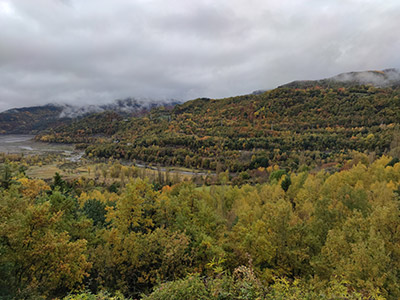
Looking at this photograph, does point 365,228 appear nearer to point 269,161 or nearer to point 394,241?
point 394,241

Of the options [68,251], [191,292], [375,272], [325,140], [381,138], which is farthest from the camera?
[325,140]

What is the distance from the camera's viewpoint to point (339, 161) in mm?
133750

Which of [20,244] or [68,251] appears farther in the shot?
[68,251]

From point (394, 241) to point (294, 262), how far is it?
10669 mm

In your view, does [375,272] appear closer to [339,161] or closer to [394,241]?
[394,241]

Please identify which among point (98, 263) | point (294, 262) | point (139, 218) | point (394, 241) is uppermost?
point (139, 218)

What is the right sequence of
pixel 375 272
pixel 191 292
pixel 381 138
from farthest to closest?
pixel 381 138 → pixel 375 272 → pixel 191 292

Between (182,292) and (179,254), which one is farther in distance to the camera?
(179,254)

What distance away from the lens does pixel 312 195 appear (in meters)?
57.5

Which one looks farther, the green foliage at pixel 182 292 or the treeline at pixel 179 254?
the treeline at pixel 179 254

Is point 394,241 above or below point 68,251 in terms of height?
below

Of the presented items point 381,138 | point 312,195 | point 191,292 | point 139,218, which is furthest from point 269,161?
point 191,292

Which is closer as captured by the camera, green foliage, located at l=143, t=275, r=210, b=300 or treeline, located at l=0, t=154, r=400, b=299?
green foliage, located at l=143, t=275, r=210, b=300

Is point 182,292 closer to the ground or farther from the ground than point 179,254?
farther from the ground
